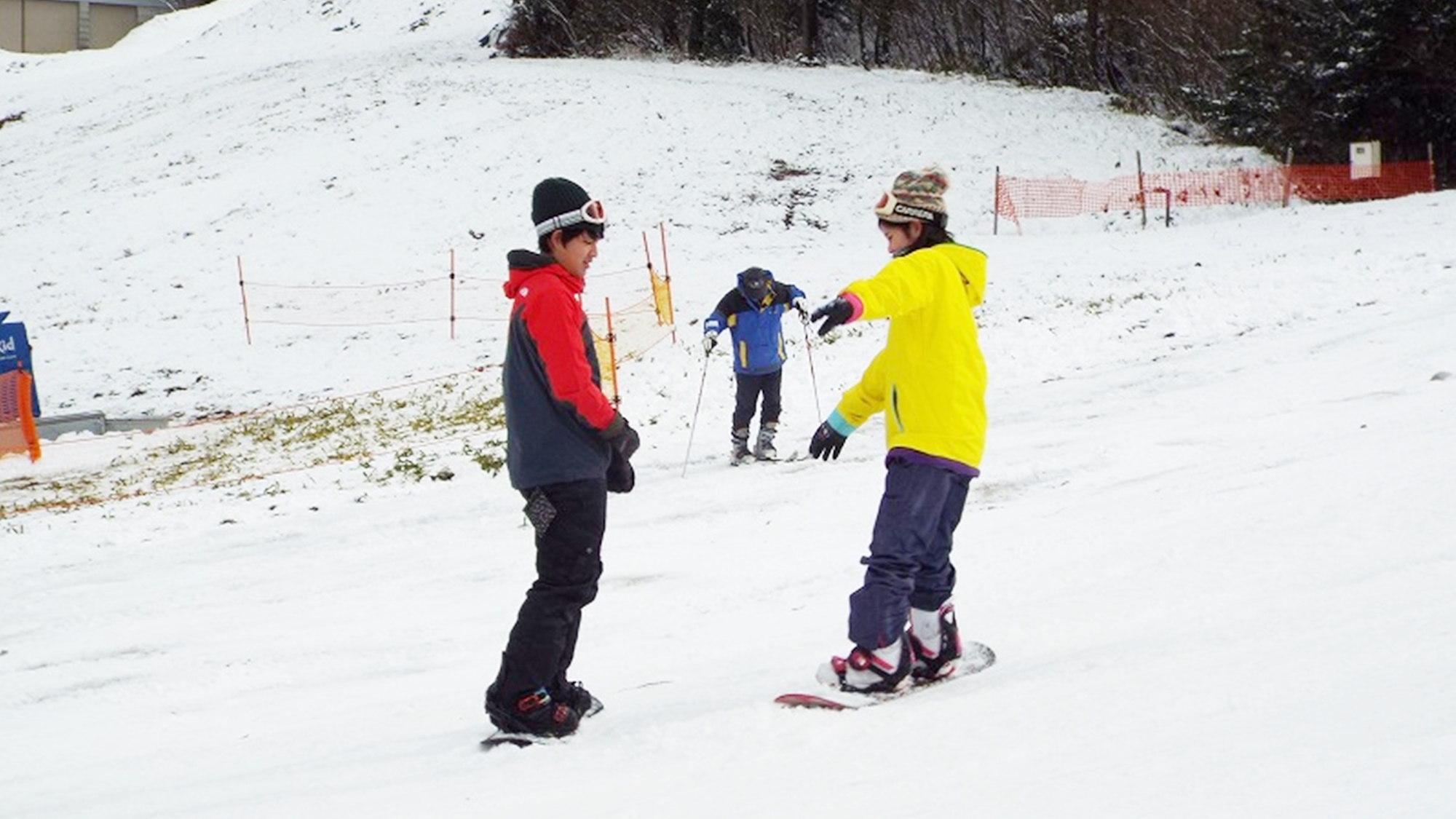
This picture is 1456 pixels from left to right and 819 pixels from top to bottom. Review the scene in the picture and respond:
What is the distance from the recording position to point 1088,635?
5.60 metres

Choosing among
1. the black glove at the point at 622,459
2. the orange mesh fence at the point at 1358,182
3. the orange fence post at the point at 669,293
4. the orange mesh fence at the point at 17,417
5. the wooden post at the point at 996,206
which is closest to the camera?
the black glove at the point at 622,459

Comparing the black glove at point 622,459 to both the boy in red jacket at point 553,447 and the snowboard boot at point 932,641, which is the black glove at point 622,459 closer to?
the boy in red jacket at point 553,447

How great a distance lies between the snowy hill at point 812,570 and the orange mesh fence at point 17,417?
0.38 m

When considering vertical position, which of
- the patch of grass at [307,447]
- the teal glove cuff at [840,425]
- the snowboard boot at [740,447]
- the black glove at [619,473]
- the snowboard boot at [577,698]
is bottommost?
the patch of grass at [307,447]

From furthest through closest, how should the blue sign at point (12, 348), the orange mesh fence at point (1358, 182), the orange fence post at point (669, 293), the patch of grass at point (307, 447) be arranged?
1. the orange mesh fence at point (1358, 182)
2. the orange fence post at point (669, 293)
3. the blue sign at point (12, 348)
4. the patch of grass at point (307, 447)

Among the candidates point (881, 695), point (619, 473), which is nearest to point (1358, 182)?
point (881, 695)

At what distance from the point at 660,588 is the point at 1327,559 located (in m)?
3.78

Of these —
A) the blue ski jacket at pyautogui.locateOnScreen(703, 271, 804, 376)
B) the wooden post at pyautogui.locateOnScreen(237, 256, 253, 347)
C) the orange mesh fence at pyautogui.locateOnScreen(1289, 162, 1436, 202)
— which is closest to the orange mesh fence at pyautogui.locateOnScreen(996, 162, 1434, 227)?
the orange mesh fence at pyautogui.locateOnScreen(1289, 162, 1436, 202)

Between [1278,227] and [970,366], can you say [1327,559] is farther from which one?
[1278,227]

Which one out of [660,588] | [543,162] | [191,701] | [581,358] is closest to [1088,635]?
[581,358]

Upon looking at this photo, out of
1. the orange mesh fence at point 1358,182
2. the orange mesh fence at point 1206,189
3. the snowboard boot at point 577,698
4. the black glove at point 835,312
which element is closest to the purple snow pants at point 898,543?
the black glove at point 835,312

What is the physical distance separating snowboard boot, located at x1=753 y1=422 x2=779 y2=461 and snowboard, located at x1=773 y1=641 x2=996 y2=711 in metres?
6.64

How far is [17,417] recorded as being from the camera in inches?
712

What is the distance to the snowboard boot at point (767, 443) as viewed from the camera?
12188mm
